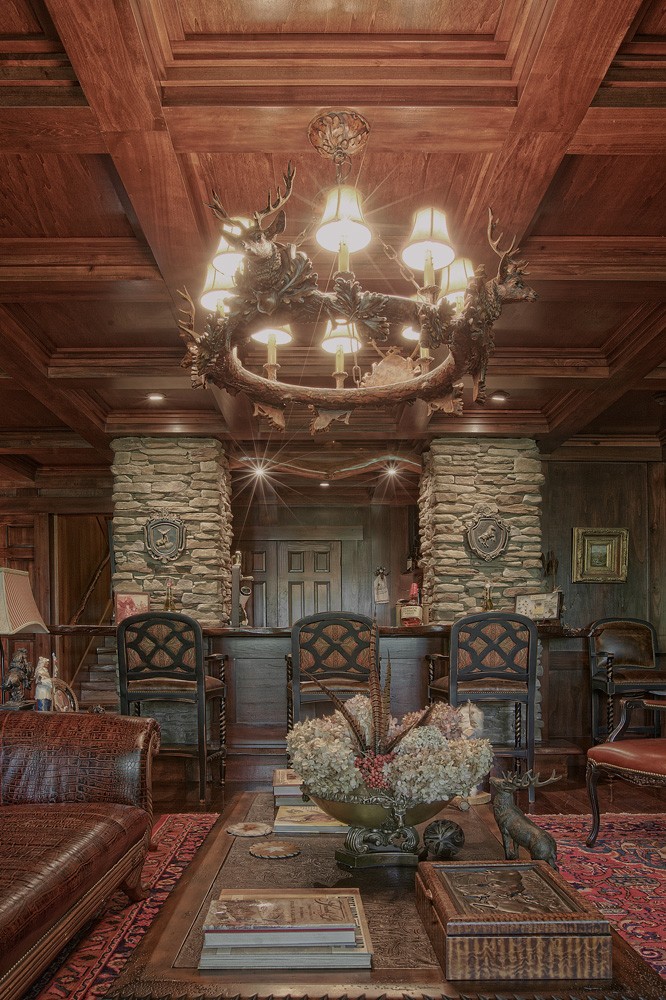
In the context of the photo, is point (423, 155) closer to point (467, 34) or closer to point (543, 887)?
point (467, 34)

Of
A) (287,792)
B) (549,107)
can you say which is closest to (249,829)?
(287,792)

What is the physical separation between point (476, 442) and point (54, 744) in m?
4.71

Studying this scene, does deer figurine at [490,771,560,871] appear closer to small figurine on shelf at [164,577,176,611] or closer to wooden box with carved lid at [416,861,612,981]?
wooden box with carved lid at [416,861,612,981]

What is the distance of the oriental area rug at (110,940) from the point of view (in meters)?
2.26

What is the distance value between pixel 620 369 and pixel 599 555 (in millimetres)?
3081

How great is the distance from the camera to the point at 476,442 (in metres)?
6.75

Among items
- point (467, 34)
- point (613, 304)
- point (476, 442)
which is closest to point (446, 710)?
point (467, 34)

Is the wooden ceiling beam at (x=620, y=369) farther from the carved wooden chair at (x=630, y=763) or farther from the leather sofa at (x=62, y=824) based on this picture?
the leather sofa at (x=62, y=824)

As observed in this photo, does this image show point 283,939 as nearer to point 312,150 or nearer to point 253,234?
point 253,234

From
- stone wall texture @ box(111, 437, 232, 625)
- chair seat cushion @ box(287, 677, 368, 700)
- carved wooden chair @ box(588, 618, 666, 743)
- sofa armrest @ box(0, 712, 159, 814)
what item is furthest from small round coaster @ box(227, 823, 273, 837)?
stone wall texture @ box(111, 437, 232, 625)

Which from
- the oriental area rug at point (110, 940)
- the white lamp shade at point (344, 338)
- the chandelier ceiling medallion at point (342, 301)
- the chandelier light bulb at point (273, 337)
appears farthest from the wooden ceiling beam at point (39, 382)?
the oriental area rug at point (110, 940)

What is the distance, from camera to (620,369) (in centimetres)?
488

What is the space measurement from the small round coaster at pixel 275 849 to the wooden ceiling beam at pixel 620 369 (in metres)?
3.24

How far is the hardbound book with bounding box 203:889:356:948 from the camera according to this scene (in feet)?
4.84
